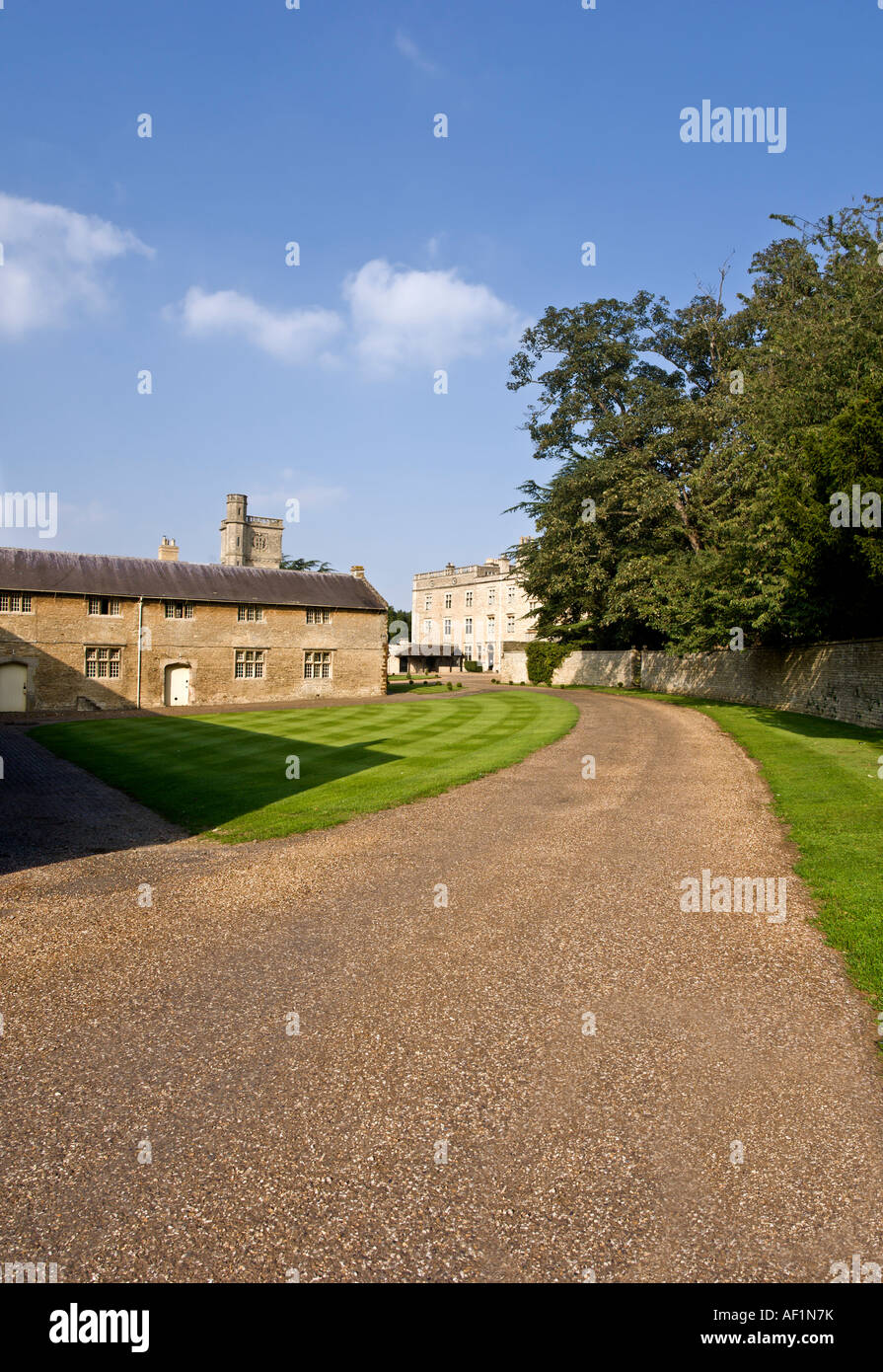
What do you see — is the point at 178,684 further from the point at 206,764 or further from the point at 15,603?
the point at 206,764

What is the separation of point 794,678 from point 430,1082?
1085 inches

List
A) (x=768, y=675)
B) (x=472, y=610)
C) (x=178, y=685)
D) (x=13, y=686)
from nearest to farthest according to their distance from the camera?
(x=768, y=675) < (x=13, y=686) < (x=178, y=685) < (x=472, y=610)

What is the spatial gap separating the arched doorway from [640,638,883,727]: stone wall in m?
26.3

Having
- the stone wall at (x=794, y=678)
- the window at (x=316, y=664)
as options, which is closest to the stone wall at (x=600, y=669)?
the stone wall at (x=794, y=678)

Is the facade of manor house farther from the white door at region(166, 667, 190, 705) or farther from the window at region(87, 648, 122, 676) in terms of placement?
the window at region(87, 648, 122, 676)

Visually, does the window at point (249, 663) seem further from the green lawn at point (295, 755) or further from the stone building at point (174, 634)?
the green lawn at point (295, 755)

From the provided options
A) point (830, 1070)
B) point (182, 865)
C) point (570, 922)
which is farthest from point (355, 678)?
point (830, 1070)

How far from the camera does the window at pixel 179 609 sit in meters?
39.6

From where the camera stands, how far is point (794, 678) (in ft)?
94.5

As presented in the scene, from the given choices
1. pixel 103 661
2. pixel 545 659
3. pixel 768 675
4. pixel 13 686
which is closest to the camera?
pixel 768 675

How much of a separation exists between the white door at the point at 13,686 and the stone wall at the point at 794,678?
32.8m

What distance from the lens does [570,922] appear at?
24.5 feet

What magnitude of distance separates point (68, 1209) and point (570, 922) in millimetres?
4826

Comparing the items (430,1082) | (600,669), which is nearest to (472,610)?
(600,669)
